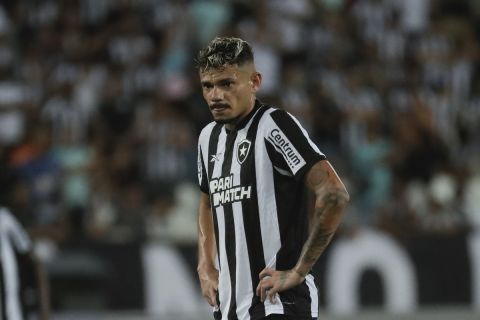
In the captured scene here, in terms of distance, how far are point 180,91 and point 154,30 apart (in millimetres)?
1364

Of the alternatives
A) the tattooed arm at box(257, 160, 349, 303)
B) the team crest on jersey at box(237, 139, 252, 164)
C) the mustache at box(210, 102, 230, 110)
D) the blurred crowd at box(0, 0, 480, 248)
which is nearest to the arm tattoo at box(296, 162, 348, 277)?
the tattooed arm at box(257, 160, 349, 303)

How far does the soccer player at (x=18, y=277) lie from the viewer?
635cm

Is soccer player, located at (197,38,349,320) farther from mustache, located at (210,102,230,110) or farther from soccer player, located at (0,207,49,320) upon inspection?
soccer player, located at (0,207,49,320)

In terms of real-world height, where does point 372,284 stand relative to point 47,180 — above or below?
below

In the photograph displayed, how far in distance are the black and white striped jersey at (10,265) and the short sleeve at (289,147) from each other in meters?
2.15

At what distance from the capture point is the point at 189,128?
12.5 m

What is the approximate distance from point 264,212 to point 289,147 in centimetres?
32

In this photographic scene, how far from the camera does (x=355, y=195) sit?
11.6 meters

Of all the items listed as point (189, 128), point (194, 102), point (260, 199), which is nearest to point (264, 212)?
point (260, 199)

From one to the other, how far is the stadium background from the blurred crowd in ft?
0.07

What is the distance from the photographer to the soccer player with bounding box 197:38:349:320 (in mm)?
4730

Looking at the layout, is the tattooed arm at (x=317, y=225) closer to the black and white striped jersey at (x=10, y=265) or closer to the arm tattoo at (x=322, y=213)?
the arm tattoo at (x=322, y=213)

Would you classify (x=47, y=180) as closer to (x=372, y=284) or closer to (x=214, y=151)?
(x=372, y=284)

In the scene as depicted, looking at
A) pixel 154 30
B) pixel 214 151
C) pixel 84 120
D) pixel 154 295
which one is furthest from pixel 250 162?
pixel 154 30
